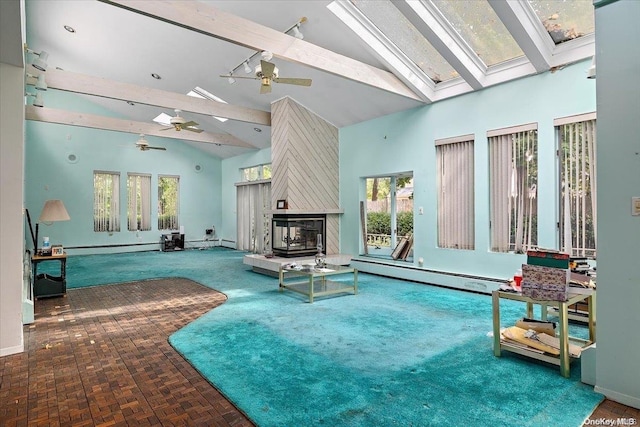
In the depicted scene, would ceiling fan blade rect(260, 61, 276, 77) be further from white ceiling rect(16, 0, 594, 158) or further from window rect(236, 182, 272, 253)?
window rect(236, 182, 272, 253)

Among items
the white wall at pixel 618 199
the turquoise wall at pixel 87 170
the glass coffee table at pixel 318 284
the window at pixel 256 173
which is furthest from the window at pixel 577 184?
the turquoise wall at pixel 87 170

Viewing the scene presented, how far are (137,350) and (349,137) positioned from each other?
19.1 feet

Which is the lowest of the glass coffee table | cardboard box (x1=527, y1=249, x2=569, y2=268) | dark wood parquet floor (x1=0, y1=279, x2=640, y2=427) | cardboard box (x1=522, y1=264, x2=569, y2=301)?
dark wood parquet floor (x1=0, y1=279, x2=640, y2=427)

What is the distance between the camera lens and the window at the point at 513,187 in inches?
193

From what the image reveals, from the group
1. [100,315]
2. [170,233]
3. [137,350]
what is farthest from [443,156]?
[170,233]

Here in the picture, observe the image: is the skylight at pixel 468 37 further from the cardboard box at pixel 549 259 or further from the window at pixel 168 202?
the window at pixel 168 202

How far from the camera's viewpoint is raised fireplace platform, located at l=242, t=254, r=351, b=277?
666 centimetres

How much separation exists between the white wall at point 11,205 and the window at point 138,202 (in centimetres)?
859

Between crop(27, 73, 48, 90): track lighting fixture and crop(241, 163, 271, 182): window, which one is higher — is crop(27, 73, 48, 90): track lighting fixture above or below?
above

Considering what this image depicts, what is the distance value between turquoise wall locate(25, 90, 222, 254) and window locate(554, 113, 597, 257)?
426 inches

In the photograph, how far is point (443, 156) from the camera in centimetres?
600

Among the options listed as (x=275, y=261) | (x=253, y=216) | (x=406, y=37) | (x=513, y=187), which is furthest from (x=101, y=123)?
(x=513, y=187)

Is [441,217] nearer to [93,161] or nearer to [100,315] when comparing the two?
[100,315]

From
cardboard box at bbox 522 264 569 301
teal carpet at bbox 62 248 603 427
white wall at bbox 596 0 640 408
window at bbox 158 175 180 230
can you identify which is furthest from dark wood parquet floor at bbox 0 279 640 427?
window at bbox 158 175 180 230
